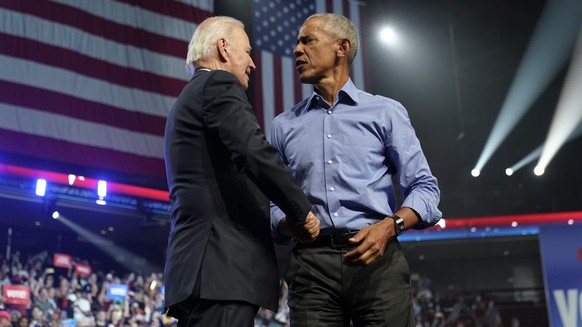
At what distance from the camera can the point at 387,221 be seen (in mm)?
1864

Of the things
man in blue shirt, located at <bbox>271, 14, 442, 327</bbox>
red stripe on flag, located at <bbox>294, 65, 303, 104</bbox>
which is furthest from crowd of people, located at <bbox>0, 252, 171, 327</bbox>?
man in blue shirt, located at <bbox>271, 14, 442, 327</bbox>

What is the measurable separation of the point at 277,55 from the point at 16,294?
481 centimetres

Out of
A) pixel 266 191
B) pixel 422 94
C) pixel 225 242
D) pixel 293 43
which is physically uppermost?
pixel 422 94

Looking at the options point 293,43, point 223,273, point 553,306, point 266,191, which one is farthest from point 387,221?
point 553,306

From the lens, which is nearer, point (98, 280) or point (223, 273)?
point (223, 273)

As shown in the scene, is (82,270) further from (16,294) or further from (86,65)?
(86,65)

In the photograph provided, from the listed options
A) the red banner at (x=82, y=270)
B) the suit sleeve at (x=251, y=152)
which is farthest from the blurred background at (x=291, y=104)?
the suit sleeve at (x=251, y=152)

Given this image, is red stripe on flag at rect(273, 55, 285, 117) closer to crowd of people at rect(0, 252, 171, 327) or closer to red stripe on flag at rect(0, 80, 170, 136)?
red stripe on flag at rect(0, 80, 170, 136)

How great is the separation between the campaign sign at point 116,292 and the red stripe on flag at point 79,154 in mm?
3246

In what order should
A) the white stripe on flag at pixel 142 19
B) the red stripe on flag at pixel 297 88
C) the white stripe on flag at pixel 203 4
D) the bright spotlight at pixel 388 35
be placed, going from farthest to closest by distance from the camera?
the bright spotlight at pixel 388 35
the red stripe on flag at pixel 297 88
the white stripe on flag at pixel 203 4
the white stripe on flag at pixel 142 19

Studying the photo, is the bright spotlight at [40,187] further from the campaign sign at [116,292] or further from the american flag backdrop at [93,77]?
the american flag backdrop at [93,77]

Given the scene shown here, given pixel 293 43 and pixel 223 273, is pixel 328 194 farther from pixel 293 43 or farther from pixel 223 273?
pixel 293 43

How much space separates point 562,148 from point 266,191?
13.7m

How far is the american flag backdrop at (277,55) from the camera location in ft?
27.1
